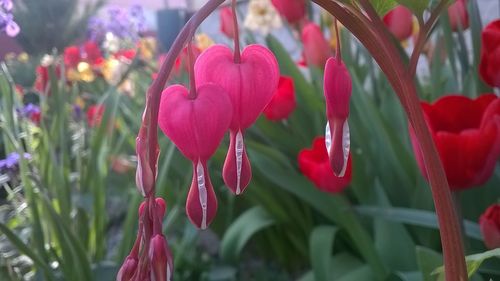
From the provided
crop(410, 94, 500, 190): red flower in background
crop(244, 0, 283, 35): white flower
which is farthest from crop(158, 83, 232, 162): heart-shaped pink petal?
crop(244, 0, 283, 35): white flower

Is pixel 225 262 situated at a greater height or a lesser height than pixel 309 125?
lesser

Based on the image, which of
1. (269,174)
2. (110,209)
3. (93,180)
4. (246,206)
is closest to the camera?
(269,174)

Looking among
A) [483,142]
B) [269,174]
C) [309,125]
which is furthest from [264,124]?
[483,142]

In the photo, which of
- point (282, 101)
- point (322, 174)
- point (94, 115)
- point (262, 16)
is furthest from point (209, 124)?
point (262, 16)

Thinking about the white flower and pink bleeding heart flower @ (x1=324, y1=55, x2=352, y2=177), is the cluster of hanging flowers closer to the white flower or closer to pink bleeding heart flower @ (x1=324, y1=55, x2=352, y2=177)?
pink bleeding heart flower @ (x1=324, y1=55, x2=352, y2=177)

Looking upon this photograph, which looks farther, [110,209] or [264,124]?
[110,209]

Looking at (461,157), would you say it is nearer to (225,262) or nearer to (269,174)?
(269,174)

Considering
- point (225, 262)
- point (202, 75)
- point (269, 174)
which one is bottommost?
point (225, 262)
